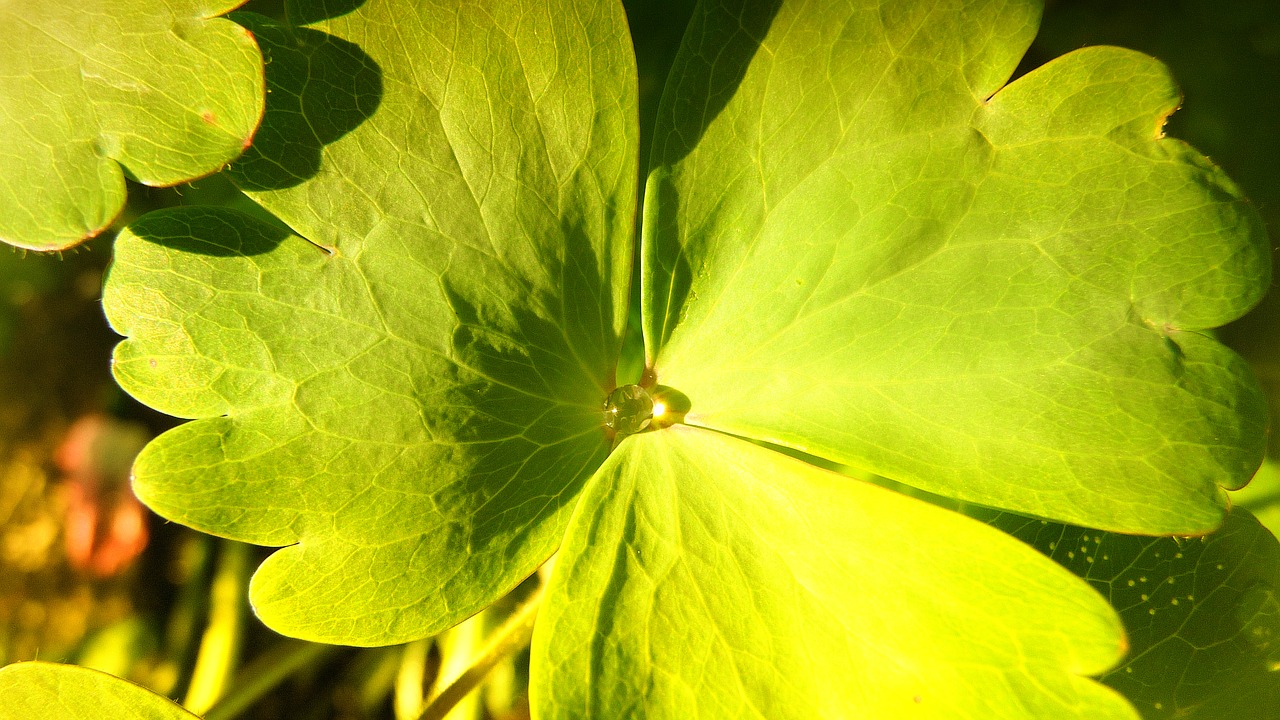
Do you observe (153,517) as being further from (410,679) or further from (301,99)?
(301,99)

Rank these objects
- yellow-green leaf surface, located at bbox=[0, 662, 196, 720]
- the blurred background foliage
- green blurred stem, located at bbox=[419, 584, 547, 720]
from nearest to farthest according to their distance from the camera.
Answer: yellow-green leaf surface, located at bbox=[0, 662, 196, 720] < green blurred stem, located at bbox=[419, 584, 547, 720] < the blurred background foliage

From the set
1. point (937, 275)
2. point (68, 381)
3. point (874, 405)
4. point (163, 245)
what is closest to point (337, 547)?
point (163, 245)

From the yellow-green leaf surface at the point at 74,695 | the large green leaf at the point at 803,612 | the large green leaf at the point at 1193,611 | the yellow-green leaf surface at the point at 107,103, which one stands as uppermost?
the yellow-green leaf surface at the point at 107,103

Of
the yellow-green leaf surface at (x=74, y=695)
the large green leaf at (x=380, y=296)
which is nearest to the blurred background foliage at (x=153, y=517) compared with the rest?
the yellow-green leaf surface at (x=74, y=695)

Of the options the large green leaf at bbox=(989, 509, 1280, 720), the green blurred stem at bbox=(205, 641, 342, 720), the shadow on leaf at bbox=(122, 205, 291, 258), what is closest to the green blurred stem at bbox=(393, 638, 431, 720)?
the green blurred stem at bbox=(205, 641, 342, 720)

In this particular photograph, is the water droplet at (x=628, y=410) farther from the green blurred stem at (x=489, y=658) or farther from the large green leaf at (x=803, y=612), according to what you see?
the green blurred stem at (x=489, y=658)

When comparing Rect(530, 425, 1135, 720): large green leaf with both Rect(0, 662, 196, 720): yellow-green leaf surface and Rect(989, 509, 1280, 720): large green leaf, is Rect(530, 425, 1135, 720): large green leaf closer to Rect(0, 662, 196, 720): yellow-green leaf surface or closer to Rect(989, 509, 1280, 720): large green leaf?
Rect(989, 509, 1280, 720): large green leaf
